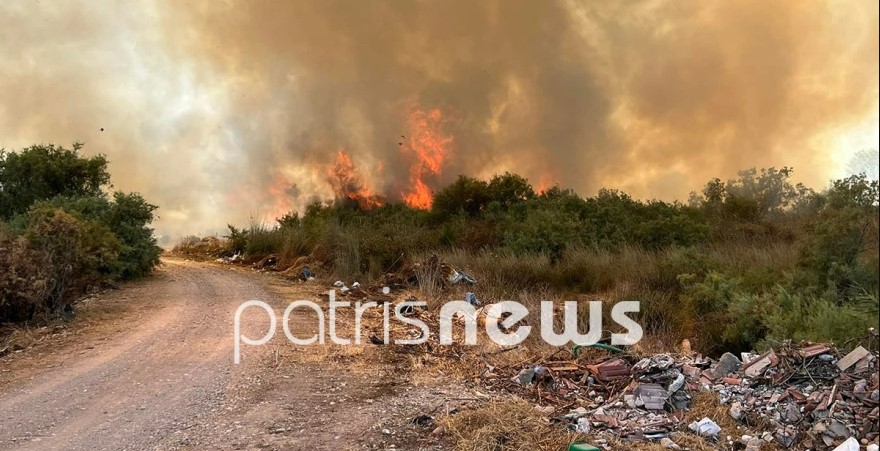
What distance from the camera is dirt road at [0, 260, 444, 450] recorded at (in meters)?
4.57

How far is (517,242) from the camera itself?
14125 mm

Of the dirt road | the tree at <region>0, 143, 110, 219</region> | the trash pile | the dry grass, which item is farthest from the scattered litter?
the tree at <region>0, 143, 110, 219</region>

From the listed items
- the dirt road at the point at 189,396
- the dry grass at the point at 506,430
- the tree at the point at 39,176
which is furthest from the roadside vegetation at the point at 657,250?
the tree at the point at 39,176

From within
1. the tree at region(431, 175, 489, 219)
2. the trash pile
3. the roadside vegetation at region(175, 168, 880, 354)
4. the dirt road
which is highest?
the tree at region(431, 175, 489, 219)

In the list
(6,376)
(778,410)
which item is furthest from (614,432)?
(6,376)

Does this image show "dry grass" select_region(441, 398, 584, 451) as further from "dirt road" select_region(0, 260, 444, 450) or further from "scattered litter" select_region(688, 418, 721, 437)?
"scattered litter" select_region(688, 418, 721, 437)

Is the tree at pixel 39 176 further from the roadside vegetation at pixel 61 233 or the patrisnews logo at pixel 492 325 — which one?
the patrisnews logo at pixel 492 325

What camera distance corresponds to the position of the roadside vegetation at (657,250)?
20.7 feet

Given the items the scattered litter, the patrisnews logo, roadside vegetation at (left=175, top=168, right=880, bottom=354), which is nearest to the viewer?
the scattered litter

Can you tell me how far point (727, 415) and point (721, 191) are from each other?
22.0 m

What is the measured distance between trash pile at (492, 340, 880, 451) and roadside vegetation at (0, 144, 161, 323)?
7676mm

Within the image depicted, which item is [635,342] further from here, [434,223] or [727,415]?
[434,223]

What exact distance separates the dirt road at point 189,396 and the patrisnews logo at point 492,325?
1.25 ft

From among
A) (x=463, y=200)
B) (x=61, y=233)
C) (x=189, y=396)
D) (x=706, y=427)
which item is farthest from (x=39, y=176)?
(x=706, y=427)
